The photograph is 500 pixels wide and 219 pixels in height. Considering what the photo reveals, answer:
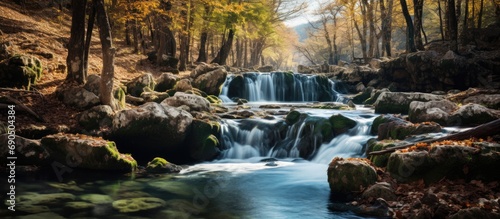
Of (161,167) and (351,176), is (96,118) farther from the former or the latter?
(351,176)

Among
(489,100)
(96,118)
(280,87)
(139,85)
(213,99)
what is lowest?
(96,118)

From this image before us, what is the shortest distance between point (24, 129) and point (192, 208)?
246 inches

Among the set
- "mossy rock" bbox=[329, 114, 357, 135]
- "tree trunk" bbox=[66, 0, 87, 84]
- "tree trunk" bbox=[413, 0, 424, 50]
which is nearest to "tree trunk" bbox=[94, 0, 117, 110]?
"tree trunk" bbox=[66, 0, 87, 84]

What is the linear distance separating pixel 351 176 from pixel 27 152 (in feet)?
26.4

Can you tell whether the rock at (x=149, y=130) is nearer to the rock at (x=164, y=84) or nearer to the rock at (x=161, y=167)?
the rock at (x=161, y=167)

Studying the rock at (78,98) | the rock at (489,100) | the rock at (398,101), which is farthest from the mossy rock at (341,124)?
the rock at (78,98)

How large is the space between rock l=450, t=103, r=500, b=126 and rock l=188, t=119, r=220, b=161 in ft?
24.9

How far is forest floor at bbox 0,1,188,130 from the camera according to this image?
1208 cm

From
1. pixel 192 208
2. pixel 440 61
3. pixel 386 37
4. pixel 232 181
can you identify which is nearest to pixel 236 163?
pixel 232 181

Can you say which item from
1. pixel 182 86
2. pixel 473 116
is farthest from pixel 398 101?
pixel 182 86

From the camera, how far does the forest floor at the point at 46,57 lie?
39.6 ft

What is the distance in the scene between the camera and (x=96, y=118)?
39.8ft

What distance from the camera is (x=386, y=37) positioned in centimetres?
3291

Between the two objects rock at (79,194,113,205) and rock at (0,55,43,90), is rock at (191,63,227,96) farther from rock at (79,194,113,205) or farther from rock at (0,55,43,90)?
rock at (79,194,113,205)
